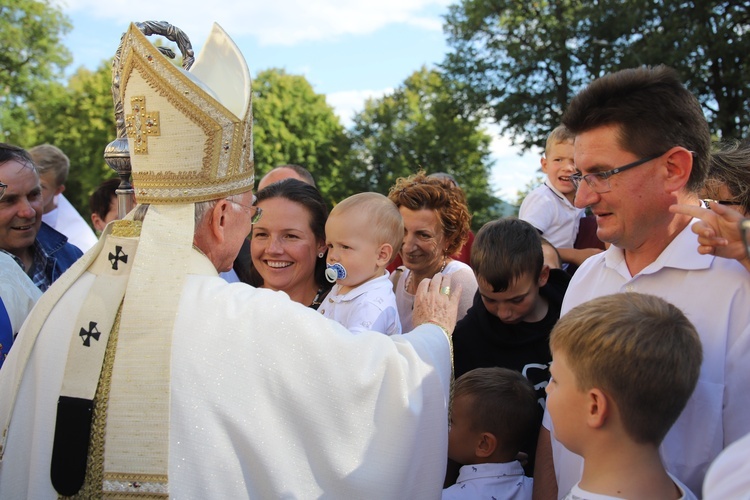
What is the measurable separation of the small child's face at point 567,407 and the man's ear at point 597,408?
0.02 meters

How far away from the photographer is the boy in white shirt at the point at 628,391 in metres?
2.18

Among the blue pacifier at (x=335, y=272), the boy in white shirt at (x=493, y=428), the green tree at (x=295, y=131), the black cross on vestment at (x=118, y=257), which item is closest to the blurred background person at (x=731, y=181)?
the boy in white shirt at (x=493, y=428)

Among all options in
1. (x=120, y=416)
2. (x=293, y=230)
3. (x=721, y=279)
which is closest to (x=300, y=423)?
(x=120, y=416)

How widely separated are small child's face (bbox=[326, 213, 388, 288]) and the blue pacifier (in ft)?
0.11

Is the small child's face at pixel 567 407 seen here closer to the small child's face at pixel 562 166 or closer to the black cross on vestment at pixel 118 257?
the black cross on vestment at pixel 118 257

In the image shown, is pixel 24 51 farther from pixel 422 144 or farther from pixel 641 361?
pixel 641 361

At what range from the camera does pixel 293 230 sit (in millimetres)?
4094

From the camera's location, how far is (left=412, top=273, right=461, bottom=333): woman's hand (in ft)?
9.73

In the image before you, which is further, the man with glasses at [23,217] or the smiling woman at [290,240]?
the man with glasses at [23,217]

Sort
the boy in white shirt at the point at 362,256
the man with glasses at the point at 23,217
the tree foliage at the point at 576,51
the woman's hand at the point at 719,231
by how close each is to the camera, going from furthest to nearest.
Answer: the tree foliage at the point at 576,51 < the man with glasses at the point at 23,217 < the boy in white shirt at the point at 362,256 < the woman's hand at the point at 719,231

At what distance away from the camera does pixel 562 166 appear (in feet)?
17.9

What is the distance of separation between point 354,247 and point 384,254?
0.57 feet

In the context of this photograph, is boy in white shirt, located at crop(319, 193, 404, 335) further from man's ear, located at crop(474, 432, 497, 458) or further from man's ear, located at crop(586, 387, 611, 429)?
man's ear, located at crop(586, 387, 611, 429)

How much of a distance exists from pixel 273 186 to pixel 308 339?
1966 mm
